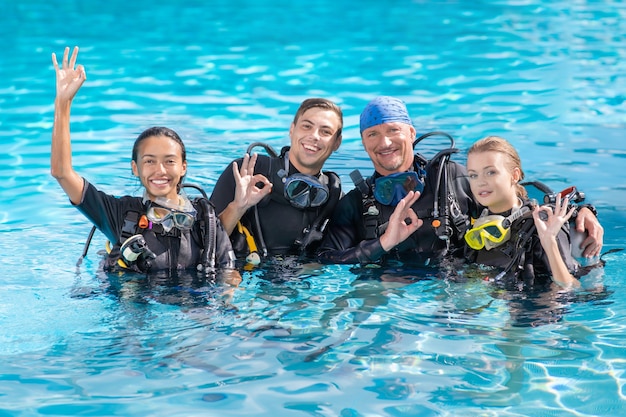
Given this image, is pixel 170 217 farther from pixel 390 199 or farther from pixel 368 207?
pixel 390 199

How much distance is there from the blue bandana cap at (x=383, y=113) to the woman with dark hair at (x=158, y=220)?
1.15m

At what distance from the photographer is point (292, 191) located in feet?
17.3

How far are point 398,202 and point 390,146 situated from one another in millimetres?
342

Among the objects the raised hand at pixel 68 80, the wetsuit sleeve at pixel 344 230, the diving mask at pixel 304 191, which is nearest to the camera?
the raised hand at pixel 68 80

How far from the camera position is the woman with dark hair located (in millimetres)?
4738

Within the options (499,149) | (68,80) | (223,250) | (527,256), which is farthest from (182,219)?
(527,256)


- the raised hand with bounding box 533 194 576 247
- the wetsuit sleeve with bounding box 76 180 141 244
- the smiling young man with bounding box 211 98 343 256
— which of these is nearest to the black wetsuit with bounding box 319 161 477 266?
the smiling young man with bounding box 211 98 343 256

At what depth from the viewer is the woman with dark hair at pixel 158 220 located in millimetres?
4738

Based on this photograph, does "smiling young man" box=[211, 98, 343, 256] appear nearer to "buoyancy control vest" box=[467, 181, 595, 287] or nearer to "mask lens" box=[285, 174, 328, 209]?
"mask lens" box=[285, 174, 328, 209]

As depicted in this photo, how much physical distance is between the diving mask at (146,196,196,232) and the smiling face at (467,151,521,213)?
1588mm

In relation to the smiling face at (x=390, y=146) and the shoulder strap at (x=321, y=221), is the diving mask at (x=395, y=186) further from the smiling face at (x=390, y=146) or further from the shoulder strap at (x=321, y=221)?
the shoulder strap at (x=321, y=221)

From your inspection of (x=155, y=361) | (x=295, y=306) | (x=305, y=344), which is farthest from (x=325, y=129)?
(x=155, y=361)

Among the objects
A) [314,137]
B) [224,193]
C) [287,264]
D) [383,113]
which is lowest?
[287,264]

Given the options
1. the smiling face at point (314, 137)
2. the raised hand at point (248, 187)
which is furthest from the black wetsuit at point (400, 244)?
the raised hand at point (248, 187)
